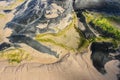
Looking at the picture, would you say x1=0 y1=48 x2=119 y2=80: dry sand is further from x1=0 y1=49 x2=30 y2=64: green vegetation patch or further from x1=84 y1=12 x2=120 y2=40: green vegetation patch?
x1=84 y1=12 x2=120 y2=40: green vegetation patch

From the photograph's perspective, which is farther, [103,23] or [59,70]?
[103,23]

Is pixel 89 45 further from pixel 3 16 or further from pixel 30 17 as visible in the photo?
pixel 3 16

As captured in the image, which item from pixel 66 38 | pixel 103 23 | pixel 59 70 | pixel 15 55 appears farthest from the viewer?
pixel 103 23

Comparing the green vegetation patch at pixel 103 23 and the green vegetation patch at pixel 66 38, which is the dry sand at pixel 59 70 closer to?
the green vegetation patch at pixel 66 38

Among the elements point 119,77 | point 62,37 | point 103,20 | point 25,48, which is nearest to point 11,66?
point 25,48

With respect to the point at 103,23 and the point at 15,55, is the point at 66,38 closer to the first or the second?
the point at 103,23

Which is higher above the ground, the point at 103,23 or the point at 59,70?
the point at 103,23

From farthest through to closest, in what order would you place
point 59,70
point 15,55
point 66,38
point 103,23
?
point 103,23
point 66,38
point 15,55
point 59,70

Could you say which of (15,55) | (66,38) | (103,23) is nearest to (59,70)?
(15,55)
